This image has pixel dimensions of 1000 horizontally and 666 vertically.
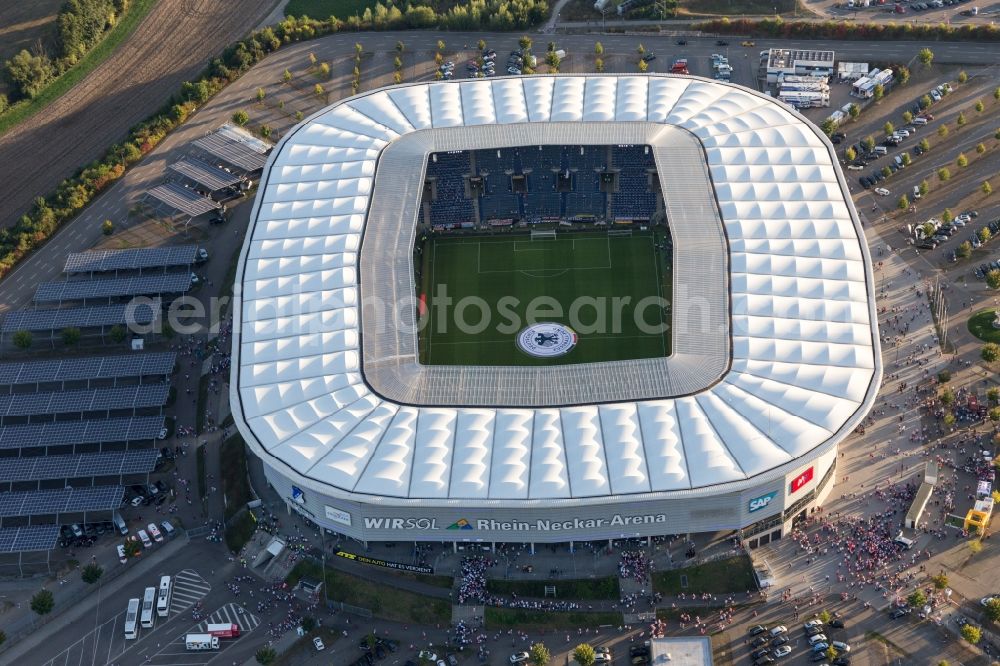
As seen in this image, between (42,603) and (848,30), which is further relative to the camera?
(848,30)

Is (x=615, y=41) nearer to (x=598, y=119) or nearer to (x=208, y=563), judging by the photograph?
(x=598, y=119)

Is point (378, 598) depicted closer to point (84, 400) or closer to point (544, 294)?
point (84, 400)

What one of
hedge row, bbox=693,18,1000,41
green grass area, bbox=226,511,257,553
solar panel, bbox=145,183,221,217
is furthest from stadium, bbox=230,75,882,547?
hedge row, bbox=693,18,1000,41

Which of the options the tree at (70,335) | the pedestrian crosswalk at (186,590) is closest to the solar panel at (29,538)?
the pedestrian crosswalk at (186,590)

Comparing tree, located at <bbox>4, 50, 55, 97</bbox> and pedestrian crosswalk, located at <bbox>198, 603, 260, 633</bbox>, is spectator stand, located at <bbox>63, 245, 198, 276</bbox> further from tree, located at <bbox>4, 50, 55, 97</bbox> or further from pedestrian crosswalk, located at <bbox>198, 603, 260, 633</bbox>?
pedestrian crosswalk, located at <bbox>198, 603, 260, 633</bbox>

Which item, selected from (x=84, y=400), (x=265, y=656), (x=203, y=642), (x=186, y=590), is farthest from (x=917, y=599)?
(x=84, y=400)

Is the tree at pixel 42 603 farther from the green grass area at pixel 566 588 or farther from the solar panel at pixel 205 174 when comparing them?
the solar panel at pixel 205 174

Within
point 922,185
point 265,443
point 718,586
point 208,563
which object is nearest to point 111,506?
point 208,563
